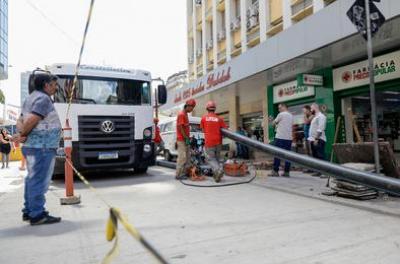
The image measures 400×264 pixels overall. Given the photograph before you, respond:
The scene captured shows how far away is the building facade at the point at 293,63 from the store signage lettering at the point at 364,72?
3cm

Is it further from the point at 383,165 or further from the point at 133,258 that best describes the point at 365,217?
the point at 133,258

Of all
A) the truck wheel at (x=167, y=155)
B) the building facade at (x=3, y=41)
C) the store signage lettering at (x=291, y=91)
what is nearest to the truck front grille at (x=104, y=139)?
the truck wheel at (x=167, y=155)

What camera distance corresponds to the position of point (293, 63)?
12383 mm

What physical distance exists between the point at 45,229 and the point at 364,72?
33.6 feet

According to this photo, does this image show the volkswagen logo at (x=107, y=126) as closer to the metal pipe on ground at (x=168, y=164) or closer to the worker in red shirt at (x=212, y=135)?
the worker in red shirt at (x=212, y=135)

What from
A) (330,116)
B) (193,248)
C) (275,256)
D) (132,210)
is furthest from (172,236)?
(330,116)

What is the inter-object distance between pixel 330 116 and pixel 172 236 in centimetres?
1027

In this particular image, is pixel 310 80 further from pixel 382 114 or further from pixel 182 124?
pixel 182 124

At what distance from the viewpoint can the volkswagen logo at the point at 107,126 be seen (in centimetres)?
885

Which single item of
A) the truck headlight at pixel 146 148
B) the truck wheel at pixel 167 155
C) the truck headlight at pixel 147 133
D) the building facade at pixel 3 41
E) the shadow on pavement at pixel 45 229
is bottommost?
the shadow on pavement at pixel 45 229

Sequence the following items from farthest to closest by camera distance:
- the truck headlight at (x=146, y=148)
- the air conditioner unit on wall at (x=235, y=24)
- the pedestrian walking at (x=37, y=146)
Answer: the air conditioner unit on wall at (x=235, y=24)
the truck headlight at (x=146, y=148)
the pedestrian walking at (x=37, y=146)

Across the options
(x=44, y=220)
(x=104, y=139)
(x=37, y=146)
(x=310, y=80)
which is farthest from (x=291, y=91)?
(x=44, y=220)

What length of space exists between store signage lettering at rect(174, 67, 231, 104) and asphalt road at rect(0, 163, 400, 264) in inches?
344

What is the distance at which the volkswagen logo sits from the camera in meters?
8.85
